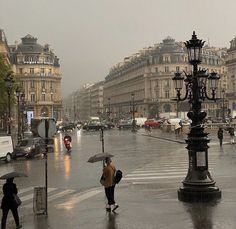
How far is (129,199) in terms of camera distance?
57.1ft

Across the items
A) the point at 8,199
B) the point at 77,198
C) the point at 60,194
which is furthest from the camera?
the point at 60,194

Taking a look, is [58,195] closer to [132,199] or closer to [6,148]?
[132,199]

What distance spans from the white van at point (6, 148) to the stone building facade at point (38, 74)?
120795mm

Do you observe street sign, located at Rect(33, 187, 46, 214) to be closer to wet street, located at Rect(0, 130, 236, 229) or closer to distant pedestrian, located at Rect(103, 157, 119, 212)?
wet street, located at Rect(0, 130, 236, 229)

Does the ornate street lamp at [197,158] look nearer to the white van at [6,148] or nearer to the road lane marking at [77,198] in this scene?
the road lane marking at [77,198]

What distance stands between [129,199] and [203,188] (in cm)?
265

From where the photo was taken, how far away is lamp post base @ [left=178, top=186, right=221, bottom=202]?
16.3 metres

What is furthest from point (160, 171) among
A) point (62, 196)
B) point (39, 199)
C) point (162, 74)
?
point (162, 74)

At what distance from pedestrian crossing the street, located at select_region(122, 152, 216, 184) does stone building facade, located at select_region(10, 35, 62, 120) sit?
129256 millimetres

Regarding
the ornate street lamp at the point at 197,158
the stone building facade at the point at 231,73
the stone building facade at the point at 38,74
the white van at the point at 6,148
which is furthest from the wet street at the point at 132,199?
the stone building facade at the point at 38,74

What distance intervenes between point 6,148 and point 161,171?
47.0 ft

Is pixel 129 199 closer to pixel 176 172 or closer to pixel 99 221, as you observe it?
pixel 99 221

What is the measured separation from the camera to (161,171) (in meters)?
25.6

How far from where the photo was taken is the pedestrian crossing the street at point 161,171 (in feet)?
74.8
